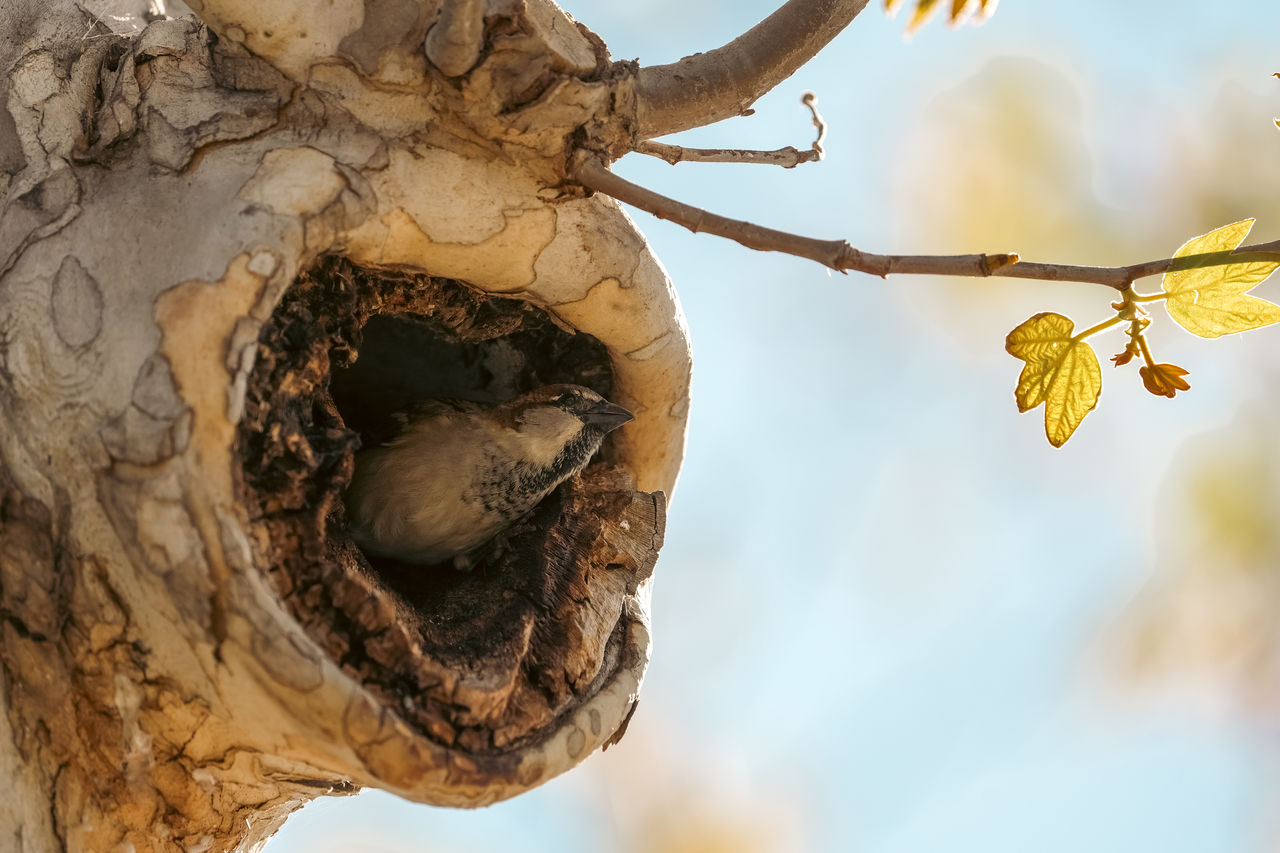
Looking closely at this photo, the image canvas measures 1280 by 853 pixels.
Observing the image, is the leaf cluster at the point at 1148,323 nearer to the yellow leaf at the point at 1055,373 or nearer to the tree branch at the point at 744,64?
the yellow leaf at the point at 1055,373

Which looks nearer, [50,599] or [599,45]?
[50,599]

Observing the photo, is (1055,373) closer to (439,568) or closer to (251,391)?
(251,391)

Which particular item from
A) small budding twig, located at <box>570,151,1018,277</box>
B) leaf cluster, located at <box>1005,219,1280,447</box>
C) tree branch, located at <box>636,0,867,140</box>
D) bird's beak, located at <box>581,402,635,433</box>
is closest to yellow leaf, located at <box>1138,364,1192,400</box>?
leaf cluster, located at <box>1005,219,1280,447</box>

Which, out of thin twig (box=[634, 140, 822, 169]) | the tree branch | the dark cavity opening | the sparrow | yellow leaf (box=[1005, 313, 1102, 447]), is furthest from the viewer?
the sparrow

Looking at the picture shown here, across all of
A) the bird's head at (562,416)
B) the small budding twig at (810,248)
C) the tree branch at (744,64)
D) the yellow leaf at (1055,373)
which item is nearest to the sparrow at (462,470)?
the bird's head at (562,416)

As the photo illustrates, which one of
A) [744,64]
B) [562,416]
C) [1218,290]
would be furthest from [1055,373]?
[562,416]

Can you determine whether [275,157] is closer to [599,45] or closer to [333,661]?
[599,45]

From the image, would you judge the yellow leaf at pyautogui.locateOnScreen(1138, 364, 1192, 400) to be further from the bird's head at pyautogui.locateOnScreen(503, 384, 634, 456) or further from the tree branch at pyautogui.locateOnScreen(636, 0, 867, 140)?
the bird's head at pyautogui.locateOnScreen(503, 384, 634, 456)

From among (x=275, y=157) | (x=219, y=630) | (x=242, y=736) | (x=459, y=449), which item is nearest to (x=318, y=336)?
(x=275, y=157)
